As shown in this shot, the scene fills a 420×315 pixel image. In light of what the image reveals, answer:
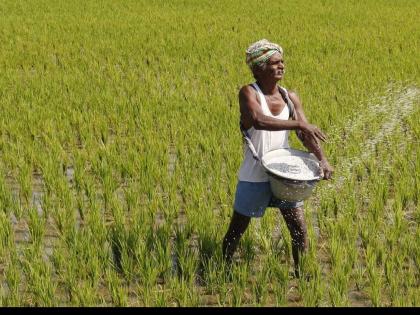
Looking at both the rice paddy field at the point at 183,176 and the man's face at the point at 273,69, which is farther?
the rice paddy field at the point at 183,176

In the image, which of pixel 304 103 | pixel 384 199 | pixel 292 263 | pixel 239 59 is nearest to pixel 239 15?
pixel 239 59

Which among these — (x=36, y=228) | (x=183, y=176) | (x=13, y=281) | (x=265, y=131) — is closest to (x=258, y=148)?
(x=265, y=131)

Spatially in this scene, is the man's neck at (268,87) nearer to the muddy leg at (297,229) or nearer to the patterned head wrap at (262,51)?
the patterned head wrap at (262,51)

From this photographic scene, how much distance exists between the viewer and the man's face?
2.73 m

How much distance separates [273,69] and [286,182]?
461 millimetres

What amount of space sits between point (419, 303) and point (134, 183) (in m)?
2.11

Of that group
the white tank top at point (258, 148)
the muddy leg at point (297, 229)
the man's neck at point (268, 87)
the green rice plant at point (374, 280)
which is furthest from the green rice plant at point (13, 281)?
the green rice plant at point (374, 280)

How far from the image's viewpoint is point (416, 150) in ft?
16.3

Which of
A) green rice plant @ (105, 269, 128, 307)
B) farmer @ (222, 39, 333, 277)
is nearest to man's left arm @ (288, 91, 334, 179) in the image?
Answer: farmer @ (222, 39, 333, 277)

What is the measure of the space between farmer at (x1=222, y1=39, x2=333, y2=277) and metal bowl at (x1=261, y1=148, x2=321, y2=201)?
5 cm

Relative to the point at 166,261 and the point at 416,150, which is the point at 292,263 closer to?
the point at 166,261

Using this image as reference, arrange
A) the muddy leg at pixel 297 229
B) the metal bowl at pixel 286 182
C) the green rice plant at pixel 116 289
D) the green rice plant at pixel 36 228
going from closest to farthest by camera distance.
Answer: the metal bowl at pixel 286 182 < the green rice plant at pixel 116 289 < the muddy leg at pixel 297 229 < the green rice plant at pixel 36 228

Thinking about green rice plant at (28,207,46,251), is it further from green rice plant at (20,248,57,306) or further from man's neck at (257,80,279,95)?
man's neck at (257,80,279,95)

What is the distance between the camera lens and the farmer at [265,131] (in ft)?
8.79
